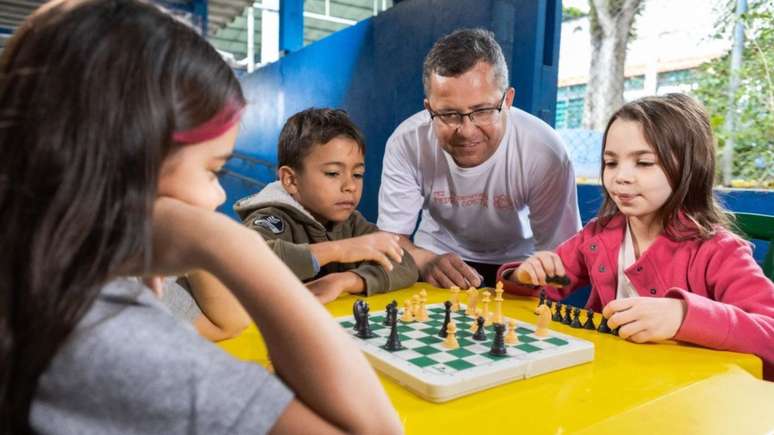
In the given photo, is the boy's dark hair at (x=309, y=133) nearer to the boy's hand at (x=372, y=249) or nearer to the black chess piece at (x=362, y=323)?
the boy's hand at (x=372, y=249)

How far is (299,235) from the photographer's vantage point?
1777 millimetres

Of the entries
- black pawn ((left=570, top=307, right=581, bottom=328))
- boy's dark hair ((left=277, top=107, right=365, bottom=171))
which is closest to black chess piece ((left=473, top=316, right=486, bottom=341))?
black pawn ((left=570, top=307, right=581, bottom=328))

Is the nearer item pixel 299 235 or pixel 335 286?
pixel 335 286

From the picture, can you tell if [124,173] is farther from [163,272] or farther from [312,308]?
[312,308]

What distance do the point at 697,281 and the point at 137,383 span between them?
134 centimetres

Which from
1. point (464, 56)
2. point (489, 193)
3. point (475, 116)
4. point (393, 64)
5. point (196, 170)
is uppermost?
point (393, 64)

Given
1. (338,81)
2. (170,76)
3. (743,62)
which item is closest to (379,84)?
(338,81)

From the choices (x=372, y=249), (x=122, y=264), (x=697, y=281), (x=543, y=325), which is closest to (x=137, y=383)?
(x=122, y=264)

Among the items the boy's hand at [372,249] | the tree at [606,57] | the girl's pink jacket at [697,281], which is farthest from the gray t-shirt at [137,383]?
the tree at [606,57]

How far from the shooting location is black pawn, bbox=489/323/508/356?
38.3 inches

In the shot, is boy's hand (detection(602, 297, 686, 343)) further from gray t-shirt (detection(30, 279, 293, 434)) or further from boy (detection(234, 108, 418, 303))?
gray t-shirt (detection(30, 279, 293, 434))

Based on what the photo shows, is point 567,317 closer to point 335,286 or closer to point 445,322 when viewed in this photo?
point 445,322

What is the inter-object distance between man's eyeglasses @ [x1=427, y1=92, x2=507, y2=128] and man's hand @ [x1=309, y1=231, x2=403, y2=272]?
0.65 meters

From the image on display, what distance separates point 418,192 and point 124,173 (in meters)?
1.86
